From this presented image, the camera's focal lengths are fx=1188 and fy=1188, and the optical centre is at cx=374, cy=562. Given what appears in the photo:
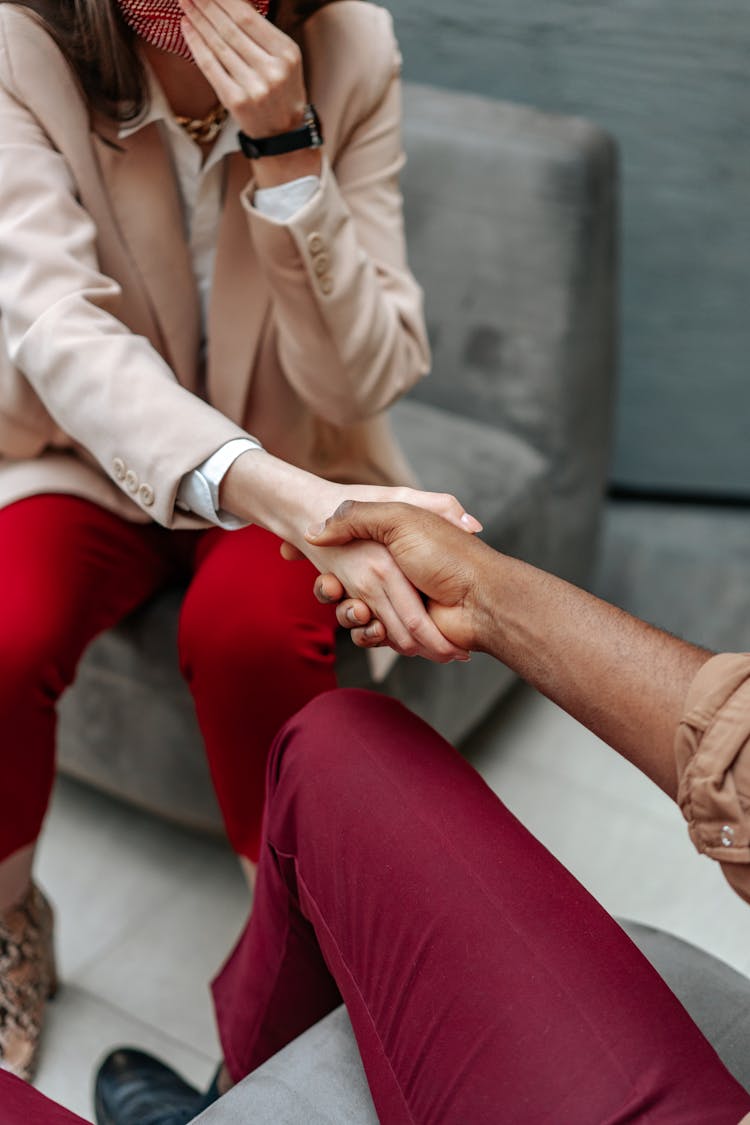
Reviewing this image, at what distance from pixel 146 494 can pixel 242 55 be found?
0.40 m

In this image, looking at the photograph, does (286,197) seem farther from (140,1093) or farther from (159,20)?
(140,1093)

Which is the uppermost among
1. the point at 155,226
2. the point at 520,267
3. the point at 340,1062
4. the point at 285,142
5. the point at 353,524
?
the point at 285,142

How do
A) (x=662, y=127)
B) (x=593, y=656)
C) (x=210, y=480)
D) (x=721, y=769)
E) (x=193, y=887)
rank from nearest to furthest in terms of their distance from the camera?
1. (x=721, y=769)
2. (x=593, y=656)
3. (x=210, y=480)
4. (x=193, y=887)
5. (x=662, y=127)

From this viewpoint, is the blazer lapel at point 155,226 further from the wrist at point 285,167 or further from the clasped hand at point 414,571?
the clasped hand at point 414,571

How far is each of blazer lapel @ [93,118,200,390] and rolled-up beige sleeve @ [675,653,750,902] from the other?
2.36 feet

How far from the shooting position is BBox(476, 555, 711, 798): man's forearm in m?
0.77

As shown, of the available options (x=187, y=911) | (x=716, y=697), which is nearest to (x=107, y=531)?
(x=187, y=911)

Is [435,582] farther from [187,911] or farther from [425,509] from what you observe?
[187,911]

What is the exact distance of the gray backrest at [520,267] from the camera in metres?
1.68

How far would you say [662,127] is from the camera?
6.38ft

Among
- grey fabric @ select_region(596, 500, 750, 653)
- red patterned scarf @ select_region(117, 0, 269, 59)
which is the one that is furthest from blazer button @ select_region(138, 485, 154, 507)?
grey fabric @ select_region(596, 500, 750, 653)

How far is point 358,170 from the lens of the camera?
4.12 ft

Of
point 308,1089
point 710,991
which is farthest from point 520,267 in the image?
point 308,1089

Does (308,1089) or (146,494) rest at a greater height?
(146,494)
